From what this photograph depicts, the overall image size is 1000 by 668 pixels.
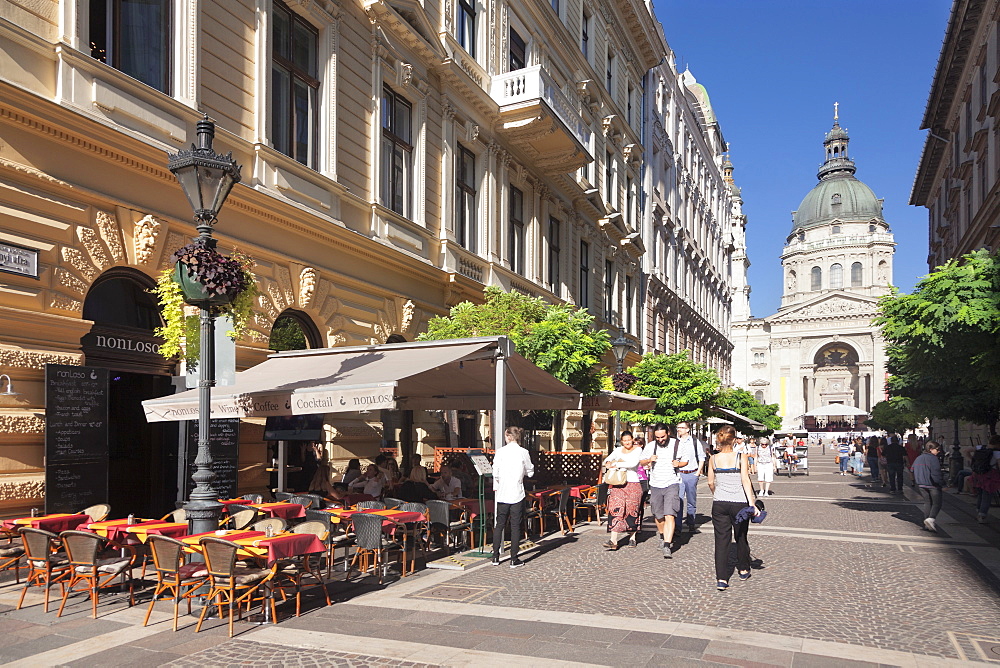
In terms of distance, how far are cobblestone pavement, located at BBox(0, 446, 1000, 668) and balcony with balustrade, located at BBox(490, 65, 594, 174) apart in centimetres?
1297

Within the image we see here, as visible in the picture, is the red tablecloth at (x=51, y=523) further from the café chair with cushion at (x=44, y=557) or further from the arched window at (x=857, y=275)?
the arched window at (x=857, y=275)

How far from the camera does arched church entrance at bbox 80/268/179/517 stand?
433 inches

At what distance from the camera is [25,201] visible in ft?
31.5

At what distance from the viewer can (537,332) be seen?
51.7 ft

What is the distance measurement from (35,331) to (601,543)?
7693 mm

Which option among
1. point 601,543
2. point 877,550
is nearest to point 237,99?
point 601,543

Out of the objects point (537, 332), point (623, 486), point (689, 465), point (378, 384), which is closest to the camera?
point (378, 384)

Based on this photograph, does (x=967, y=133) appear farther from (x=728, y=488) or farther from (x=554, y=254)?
(x=728, y=488)

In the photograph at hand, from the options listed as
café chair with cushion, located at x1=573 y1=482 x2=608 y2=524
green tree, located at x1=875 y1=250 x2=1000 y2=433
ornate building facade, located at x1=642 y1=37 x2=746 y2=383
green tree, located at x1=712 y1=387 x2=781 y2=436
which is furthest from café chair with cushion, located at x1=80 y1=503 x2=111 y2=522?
green tree, located at x1=712 y1=387 x2=781 y2=436

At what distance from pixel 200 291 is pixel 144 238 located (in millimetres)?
4120

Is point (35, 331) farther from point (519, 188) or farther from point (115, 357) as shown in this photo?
point (519, 188)

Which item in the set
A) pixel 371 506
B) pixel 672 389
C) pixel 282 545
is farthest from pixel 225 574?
pixel 672 389

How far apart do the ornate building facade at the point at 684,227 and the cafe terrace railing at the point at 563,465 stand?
23.0 metres

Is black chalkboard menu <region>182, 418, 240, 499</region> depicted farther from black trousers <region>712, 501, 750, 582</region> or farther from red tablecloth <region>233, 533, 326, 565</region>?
black trousers <region>712, 501, 750, 582</region>
